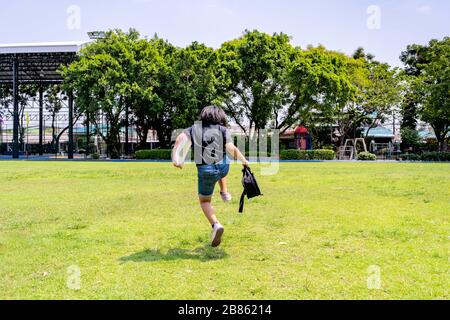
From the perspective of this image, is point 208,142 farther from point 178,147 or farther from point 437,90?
point 437,90

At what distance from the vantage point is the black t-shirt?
476 cm

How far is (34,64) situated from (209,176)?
37.4 metres

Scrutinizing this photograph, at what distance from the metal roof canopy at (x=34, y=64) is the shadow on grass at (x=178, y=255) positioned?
98.0 feet

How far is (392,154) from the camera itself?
3853 cm

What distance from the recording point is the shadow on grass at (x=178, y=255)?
4.33 metres

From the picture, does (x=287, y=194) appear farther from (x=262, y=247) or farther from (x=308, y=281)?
(x=308, y=281)

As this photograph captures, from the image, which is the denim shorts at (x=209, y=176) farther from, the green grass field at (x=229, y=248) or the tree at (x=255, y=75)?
the tree at (x=255, y=75)

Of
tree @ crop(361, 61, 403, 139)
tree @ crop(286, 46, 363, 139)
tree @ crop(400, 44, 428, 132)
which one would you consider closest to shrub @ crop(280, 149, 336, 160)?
tree @ crop(286, 46, 363, 139)

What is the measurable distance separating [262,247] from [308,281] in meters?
1.24

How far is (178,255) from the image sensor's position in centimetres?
448

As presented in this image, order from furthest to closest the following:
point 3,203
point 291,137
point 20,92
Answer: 1. point 20,92
2. point 291,137
3. point 3,203

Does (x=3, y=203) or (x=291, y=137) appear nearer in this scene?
(x=3, y=203)
